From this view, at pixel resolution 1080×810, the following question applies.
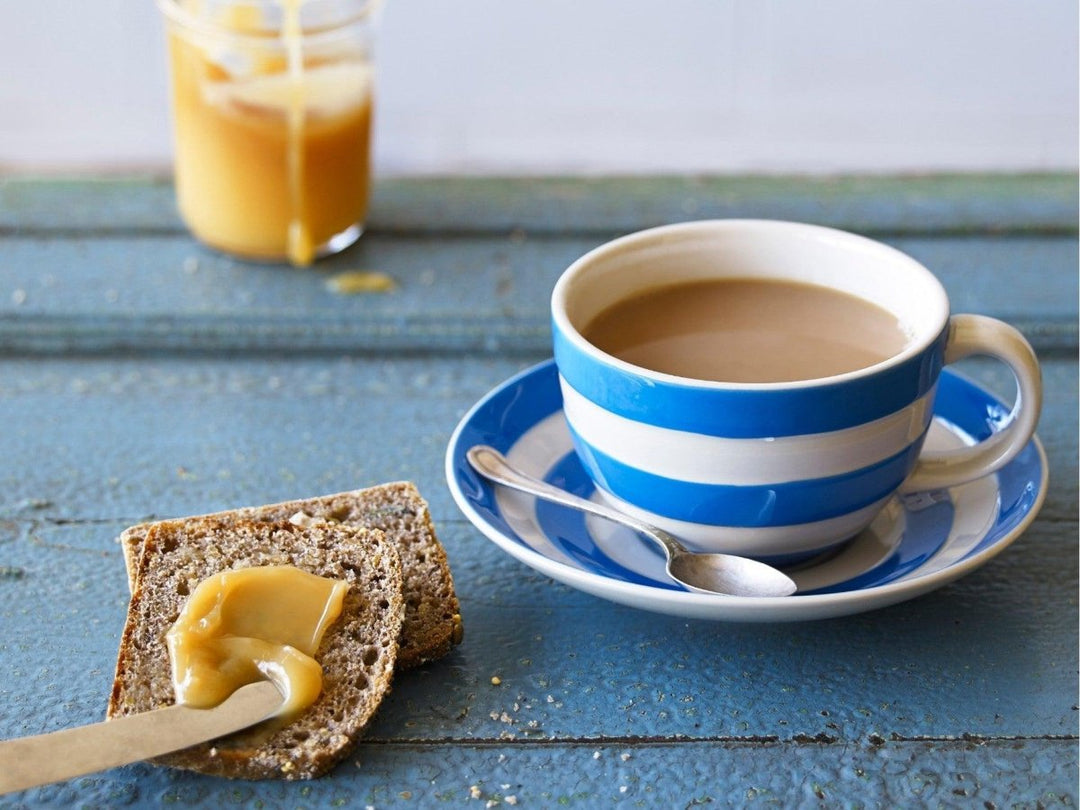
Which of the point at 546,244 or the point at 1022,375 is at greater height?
the point at 1022,375


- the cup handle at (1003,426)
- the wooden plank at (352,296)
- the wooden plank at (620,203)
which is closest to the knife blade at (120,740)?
the cup handle at (1003,426)

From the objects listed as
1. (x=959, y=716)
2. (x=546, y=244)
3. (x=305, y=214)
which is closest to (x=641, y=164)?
(x=546, y=244)

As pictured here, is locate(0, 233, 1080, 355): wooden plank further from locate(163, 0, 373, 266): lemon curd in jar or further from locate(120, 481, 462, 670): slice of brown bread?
locate(120, 481, 462, 670): slice of brown bread

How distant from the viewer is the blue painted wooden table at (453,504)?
28.5 inches

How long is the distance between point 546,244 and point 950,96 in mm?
878

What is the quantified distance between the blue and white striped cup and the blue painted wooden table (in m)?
0.08

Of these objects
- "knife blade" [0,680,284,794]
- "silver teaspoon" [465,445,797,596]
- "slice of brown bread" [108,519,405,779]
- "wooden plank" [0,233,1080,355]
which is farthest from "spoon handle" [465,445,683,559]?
"wooden plank" [0,233,1080,355]

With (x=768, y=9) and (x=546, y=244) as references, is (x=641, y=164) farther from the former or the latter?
(x=546, y=244)

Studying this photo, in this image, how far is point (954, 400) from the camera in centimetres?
100

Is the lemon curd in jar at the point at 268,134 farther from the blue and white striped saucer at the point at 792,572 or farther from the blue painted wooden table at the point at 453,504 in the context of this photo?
the blue and white striped saucer at the point at 792,572

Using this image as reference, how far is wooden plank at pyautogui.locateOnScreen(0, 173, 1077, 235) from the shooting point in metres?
1.52

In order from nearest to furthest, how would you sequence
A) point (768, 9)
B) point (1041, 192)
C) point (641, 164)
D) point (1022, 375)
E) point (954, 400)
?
point (1022, 375) → point (954, 400) → point (1041, 192) → point (768, 9) → point (641, 164)

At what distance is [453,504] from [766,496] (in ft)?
0.94

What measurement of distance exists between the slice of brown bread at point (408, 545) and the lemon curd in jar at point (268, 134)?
0.58 metres
